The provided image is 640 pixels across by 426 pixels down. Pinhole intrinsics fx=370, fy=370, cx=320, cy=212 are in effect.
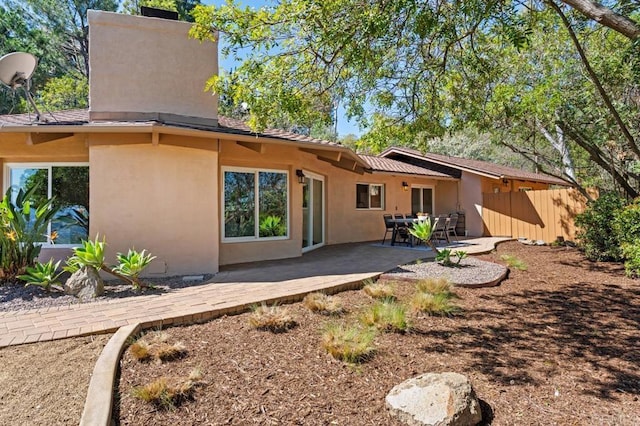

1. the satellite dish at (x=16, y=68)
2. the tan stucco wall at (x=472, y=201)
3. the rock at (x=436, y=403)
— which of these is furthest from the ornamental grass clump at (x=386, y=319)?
the tan stucco wall at (x=472, y=201)

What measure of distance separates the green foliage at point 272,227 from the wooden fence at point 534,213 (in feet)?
34.6

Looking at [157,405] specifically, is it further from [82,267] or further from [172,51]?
[172,51]

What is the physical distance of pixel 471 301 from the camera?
616 centimetres

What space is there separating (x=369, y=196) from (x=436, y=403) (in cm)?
1251

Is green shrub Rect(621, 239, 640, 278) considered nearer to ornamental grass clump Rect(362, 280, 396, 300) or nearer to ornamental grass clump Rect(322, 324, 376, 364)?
ornamental grass clump Rect(362, 280, 396, 300)

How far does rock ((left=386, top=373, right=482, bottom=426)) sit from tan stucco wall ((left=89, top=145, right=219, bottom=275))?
582 centimetres

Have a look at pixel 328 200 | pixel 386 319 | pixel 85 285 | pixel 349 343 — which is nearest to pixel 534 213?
pixel 328 200

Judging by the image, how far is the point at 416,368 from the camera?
3.80 m

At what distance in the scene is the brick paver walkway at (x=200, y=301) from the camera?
176 inches

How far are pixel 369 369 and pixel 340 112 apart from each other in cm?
587

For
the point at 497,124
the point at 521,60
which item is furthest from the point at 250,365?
the point at 521,60

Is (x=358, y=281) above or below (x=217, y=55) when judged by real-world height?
below

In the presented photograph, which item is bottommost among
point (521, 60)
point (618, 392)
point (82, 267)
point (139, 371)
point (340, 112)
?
point (618, 392)

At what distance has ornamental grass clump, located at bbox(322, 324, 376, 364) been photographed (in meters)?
3.85
